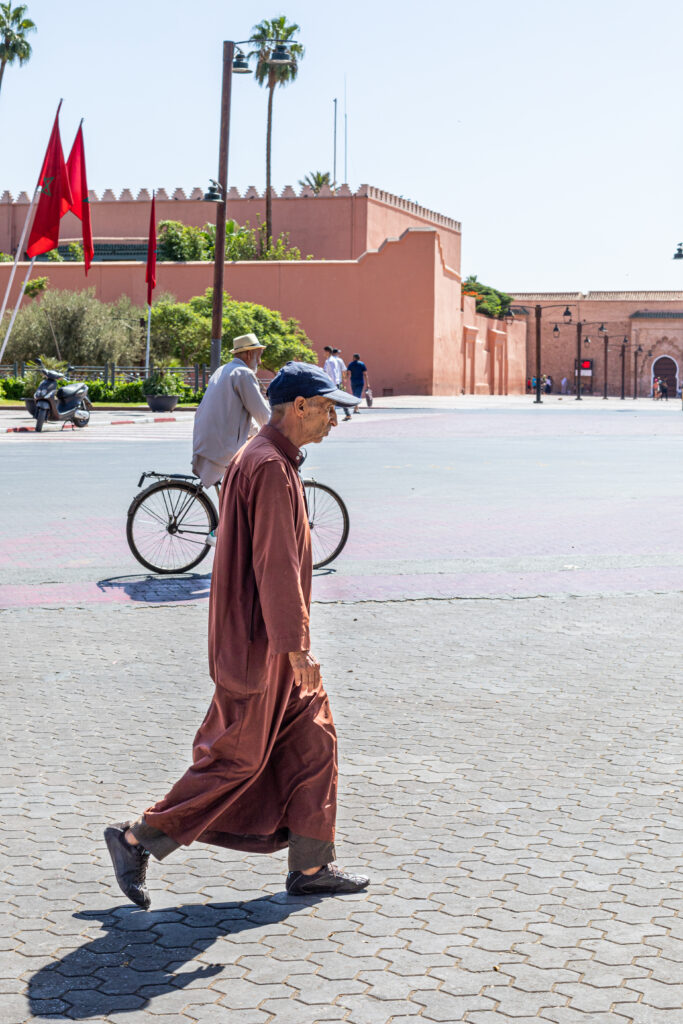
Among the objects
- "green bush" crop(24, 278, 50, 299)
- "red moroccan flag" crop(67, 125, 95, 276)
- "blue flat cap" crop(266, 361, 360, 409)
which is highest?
"red moroccan flag" crop(67, 125, 95, 276)

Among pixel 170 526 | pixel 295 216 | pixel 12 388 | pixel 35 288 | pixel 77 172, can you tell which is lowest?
Answer: pixel 170 526

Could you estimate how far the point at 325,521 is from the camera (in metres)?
9.44

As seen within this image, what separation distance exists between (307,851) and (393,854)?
0.47 metres

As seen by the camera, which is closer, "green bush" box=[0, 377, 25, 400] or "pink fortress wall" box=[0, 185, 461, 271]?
"green bush" box=[0, 377, 25, 400]

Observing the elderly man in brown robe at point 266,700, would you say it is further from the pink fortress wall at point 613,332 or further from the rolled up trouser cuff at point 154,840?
the pink fortress wall at point 613,332

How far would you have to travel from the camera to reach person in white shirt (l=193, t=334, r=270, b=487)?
832cm

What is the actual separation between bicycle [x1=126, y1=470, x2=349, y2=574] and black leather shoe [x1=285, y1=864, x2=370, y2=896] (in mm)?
5377

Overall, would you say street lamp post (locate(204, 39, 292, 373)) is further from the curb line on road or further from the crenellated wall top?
the crenellated wall top

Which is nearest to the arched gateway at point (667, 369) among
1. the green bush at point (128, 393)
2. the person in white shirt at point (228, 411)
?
the green bush at point (128, 393)

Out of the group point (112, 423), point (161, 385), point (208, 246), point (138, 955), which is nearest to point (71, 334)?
point (161, 385)

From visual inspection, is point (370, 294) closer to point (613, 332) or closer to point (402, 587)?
point (402, 587)

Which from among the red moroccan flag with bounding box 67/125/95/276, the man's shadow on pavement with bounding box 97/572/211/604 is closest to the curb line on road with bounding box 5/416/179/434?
the red moroccan flag with bounding box 67/125/95/276

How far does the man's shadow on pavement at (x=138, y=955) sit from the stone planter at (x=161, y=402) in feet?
102

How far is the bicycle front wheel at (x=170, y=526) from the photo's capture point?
9.03 meters
